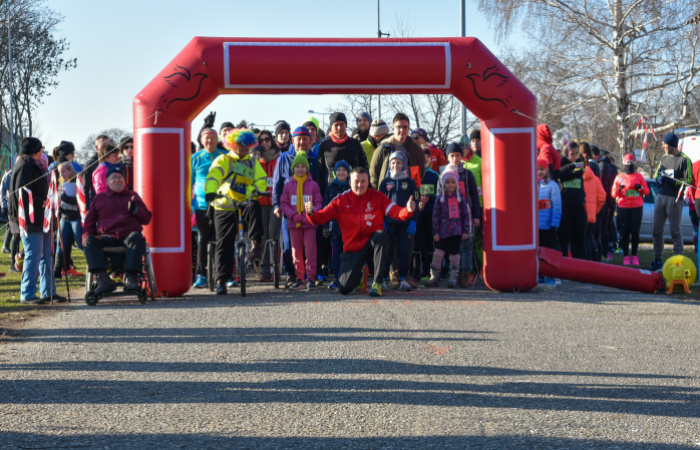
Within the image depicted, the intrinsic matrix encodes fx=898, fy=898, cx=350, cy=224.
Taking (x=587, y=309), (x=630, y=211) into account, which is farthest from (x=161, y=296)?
(x=630, y=211)

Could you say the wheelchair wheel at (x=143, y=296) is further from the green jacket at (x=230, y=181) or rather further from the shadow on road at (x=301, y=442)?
the shadow on road at (x=301, y=442)

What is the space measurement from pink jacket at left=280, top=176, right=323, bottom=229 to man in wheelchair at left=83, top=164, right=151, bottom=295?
1.87 meters

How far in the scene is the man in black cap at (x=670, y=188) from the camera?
44.9 feet

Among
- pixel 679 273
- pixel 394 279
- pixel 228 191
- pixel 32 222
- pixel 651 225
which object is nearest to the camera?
pixel 32 222

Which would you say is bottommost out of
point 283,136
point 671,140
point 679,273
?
point 679,273

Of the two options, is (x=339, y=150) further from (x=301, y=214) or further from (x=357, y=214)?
(x=357, y=214)

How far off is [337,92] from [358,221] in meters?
1.74

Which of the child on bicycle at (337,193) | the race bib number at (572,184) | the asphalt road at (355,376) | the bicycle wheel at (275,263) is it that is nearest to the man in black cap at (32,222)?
the asphalt road at (355,376)

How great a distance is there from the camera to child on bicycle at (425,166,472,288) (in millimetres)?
11930

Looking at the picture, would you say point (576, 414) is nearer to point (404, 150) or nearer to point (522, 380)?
point (522, 380)

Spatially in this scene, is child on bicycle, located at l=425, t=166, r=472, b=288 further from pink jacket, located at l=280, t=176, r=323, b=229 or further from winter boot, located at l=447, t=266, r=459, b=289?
pink jacket, located at l=280, t=176, r=323, b=229

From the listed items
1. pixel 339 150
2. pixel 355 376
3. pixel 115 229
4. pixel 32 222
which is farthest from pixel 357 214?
pixel 355 376

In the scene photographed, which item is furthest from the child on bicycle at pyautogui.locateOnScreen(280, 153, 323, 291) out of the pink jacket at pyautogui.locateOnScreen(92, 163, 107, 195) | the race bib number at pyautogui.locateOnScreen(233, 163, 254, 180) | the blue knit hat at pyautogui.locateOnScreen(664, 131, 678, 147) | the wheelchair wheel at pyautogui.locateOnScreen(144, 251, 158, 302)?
the blue knit hat at pyautogui.locateOnScreen(664, 131, 678, 147)

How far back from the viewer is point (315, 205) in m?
11.8
